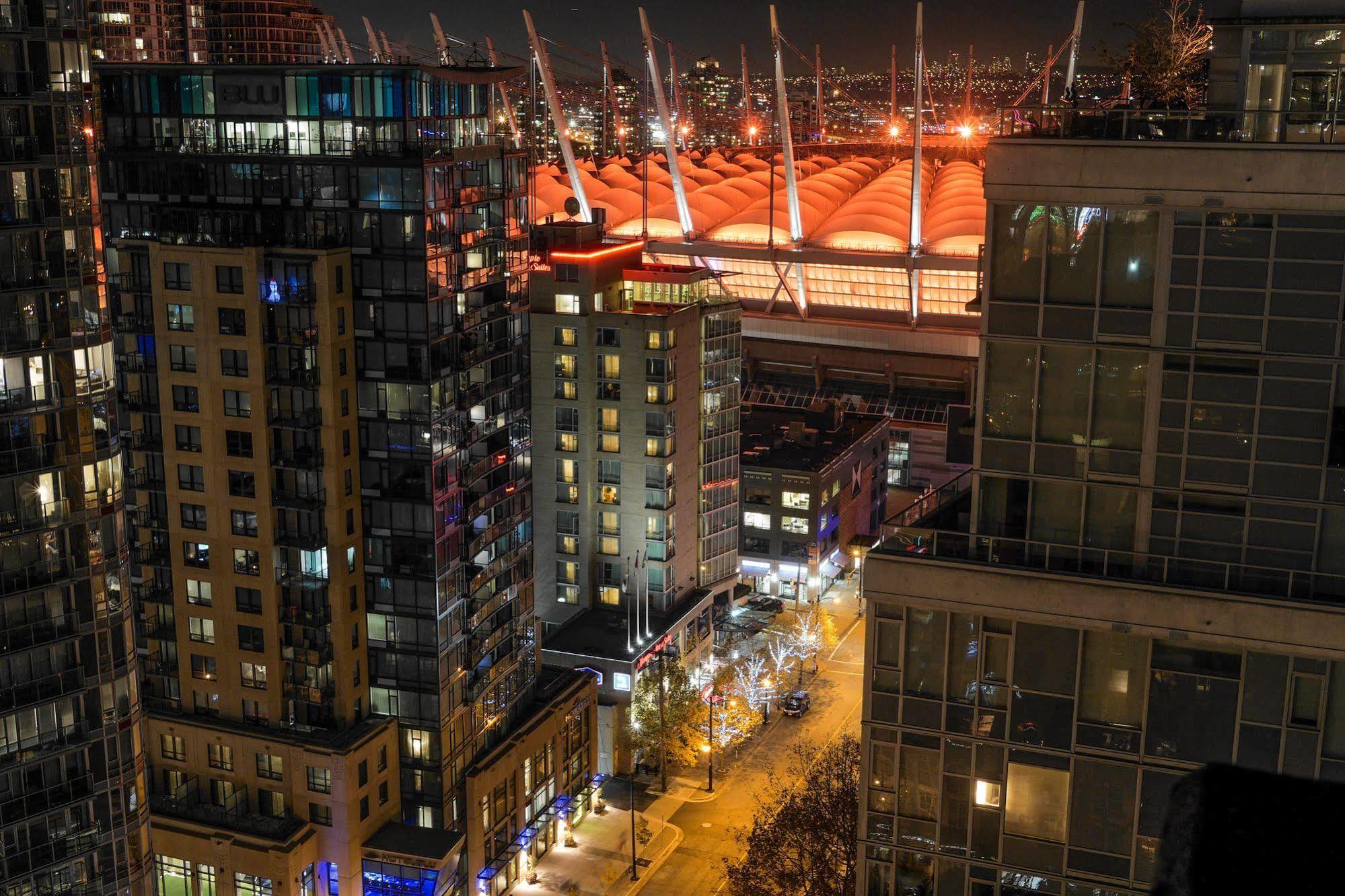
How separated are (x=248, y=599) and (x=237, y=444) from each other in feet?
17.8

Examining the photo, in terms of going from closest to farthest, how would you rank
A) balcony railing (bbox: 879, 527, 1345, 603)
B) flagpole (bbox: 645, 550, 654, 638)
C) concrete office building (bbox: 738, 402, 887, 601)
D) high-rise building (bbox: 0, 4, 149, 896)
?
balcony railing (bbox: 879, 527, 1345, 603) < high-rise building (bbox: 0, 4, 149, 896) < flagpole (bbox: 645, 550, 654, 638) < concrete office building (bbox: 738, 402, 887, 601)

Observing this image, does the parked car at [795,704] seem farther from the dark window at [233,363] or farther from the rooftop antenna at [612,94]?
the rooftop antenna at [612,94]

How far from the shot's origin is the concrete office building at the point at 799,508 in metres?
79.8

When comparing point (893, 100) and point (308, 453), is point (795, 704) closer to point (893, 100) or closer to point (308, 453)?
point (308, 453)

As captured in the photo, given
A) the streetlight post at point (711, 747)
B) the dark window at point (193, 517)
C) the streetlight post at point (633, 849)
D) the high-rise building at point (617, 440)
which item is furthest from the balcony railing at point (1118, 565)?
the high-rise building at point (617, 440)

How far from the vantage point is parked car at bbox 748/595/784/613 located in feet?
260

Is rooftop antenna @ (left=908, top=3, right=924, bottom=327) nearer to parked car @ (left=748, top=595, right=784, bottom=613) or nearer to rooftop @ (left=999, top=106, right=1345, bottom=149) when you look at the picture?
parked car @ (left=748, top=595, right=784, bottom=613)

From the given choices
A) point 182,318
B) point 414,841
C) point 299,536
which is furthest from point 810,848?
point 182,318

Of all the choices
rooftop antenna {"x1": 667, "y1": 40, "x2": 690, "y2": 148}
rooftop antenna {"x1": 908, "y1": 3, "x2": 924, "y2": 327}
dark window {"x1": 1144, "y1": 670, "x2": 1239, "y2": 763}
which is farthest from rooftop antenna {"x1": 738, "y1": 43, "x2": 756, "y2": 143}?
dark window {"x1": 1144, "y1": 670, "x2": 1239, "y2": 763}

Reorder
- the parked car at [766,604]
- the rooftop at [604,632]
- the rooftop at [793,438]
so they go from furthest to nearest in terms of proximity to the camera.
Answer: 1. the rooftop at [793,438]
2. the parked car at [766,604]
3. the rooftop at [604,632]

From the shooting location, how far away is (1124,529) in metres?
19.8

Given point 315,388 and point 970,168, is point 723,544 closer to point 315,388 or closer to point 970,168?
point 315,388

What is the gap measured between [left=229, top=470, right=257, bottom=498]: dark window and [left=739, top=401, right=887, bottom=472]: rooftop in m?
33.3

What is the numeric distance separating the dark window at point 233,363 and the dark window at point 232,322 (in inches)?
21.7
